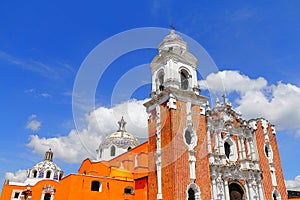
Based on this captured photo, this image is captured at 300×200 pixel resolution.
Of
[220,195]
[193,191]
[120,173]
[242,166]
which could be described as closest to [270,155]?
[242,166]

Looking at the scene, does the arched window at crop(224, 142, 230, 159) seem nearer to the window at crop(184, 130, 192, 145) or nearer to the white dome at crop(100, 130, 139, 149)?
the window at crop(184, 130, 192, 145)

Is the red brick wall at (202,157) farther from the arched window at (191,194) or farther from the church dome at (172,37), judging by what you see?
the church dome at (172,37)

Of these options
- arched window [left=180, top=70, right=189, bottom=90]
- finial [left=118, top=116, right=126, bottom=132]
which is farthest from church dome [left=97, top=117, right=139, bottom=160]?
arched window [left=180, top=70, right=189, bottom=90]

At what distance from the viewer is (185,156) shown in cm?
2142

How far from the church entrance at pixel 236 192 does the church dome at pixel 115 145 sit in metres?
17.4

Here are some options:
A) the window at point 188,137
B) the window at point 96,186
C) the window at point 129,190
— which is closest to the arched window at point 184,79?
the window at point 188,137

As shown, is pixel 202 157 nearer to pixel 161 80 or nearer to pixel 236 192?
pixel 236 192

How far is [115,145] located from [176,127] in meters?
18.3

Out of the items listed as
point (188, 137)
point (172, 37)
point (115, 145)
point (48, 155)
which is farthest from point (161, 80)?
point (48, 155)

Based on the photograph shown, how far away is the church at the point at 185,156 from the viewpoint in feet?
69.6

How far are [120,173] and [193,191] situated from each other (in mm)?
8463

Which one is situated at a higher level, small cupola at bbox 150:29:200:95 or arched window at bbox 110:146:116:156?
small cupola at bbox 150:29:200:95

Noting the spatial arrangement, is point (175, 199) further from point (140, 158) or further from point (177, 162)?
point (140, 158)

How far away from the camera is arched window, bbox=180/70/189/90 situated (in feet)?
82.9
